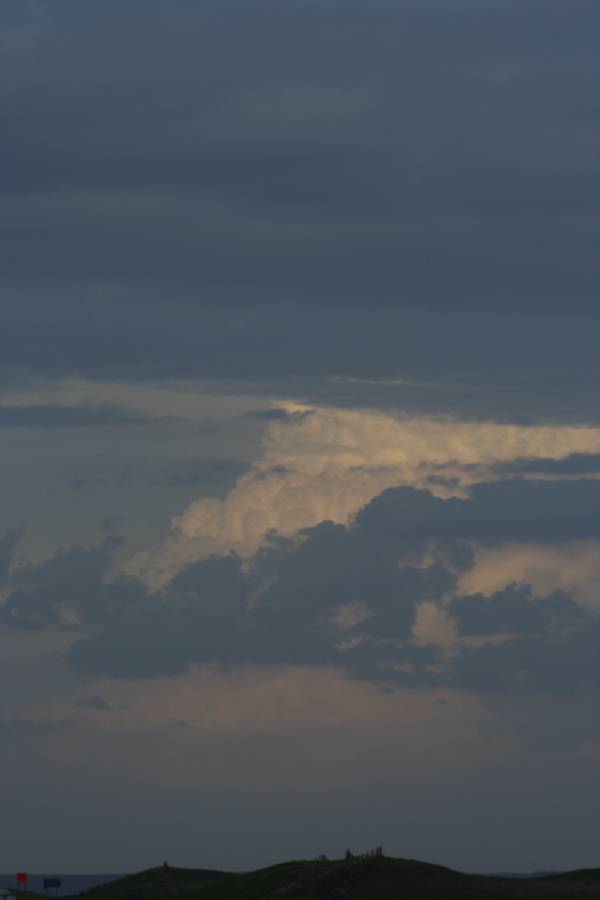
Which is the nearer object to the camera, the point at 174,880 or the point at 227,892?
the point at 227,892

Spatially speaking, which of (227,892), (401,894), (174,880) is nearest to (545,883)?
(401,894)

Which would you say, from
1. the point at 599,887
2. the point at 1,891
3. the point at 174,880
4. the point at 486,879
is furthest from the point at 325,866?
the point at 1,891

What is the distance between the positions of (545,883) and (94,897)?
48199 millimetres

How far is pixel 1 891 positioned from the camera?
147m

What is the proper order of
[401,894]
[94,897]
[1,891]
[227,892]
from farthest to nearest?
[1,891] → [94,897] → [227,892] → [401,894]

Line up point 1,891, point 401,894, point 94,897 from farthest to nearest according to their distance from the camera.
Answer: point 1,891 → point 94,897 → point 401,894

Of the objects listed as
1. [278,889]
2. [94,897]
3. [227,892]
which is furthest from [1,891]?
[278,889]

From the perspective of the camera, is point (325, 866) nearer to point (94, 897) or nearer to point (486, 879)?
point (486, 879)

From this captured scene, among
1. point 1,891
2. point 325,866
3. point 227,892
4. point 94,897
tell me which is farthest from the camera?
point 1,891

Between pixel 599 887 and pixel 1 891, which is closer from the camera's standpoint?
pixel 599 887

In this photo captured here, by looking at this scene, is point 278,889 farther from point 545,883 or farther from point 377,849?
point 545,883

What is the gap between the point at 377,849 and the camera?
354 feet

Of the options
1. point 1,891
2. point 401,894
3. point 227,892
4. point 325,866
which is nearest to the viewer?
point 401,894

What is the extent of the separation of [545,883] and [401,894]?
10.8 m
